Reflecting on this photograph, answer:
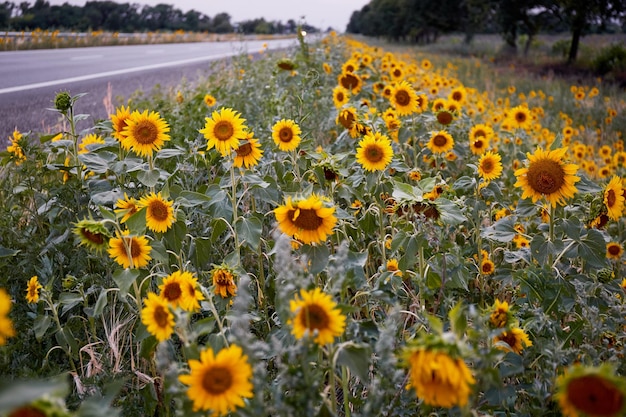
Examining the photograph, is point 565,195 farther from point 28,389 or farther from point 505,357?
point 28,389

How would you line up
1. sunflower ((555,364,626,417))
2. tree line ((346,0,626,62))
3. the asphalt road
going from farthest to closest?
1. tree line ((346,0,626,62))
2. the asphalt road
3. sunflower ((555,364,626,417))

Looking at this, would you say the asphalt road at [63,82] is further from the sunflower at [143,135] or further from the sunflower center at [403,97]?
the sunflower center at [403,97]

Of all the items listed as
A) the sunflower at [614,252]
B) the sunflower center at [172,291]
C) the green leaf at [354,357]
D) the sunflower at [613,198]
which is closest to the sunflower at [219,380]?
the green leaf at [354,357]

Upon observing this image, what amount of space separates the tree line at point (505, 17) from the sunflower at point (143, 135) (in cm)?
2199

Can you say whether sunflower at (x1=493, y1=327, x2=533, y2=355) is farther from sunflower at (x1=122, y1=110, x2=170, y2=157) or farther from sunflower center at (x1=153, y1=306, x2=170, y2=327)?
sunflower at (x1=122, y1=110, x2=170, y2=157)

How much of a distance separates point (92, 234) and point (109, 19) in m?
25.9

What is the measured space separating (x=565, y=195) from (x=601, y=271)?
1.95 ft

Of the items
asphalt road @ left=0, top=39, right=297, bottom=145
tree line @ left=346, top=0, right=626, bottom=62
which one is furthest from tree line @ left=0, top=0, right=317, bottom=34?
tree line @ left=346, top=0, right=626, bottom=62

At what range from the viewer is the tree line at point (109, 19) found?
13.5 metres

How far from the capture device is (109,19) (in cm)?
2362

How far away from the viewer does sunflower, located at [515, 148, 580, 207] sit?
1891mm

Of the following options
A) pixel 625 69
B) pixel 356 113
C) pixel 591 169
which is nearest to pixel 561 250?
pixel 356 113

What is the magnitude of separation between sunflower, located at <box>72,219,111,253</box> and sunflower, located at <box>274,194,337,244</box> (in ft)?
1.76

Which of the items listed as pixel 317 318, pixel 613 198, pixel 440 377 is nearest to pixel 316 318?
pixel 317 318
